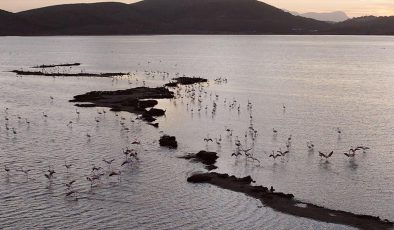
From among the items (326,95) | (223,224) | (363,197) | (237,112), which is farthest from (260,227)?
(326,95)

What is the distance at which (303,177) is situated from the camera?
34906 millimetres

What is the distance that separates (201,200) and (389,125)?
28900mm

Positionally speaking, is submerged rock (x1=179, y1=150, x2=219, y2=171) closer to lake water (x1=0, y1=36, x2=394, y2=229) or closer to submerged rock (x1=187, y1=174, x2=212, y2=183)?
lake water (x1=0, y1=36, x2=394, y2=229)

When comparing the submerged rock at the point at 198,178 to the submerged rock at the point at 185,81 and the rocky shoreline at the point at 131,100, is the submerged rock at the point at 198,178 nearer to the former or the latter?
the rocky shoreline at the point at 131,100

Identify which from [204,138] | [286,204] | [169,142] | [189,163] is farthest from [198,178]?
[204,138]

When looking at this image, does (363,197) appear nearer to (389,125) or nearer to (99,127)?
(389,125)

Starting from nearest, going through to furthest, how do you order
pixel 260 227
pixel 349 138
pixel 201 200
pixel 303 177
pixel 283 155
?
pixel 260 227 < pixel 201 200 < pixel 303 177 < pixel 283 155 < pixel 349 138

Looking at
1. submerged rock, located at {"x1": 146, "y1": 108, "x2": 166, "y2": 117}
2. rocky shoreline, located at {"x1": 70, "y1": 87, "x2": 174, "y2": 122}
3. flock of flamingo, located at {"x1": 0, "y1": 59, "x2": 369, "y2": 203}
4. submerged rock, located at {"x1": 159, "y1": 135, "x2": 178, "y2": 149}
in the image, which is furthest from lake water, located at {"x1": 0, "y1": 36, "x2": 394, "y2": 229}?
rocky shoreline, located at {"x1": 70, "y1": 87, "x2": 174, "y2": 122}

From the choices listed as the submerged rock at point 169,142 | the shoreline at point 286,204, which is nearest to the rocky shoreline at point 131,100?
the submerged rock at point 169,142

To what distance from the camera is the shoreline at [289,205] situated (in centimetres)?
2719

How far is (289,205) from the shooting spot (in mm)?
29672

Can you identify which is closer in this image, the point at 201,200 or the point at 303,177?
the point at 201,200

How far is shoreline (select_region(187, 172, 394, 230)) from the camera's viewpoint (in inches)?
1070

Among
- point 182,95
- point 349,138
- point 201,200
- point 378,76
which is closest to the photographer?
point 201,200
